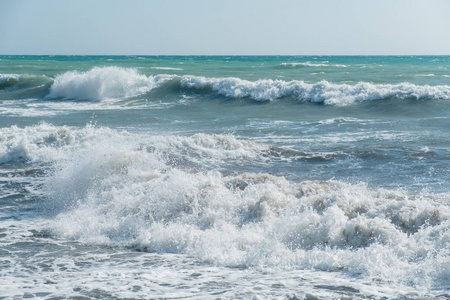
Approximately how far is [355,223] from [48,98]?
26072 millimetres

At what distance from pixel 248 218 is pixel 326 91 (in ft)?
59.5

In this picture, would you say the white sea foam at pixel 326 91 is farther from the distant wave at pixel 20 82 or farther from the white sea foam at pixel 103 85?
the distant wave at pixel 20 82

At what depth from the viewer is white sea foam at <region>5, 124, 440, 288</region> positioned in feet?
21.5

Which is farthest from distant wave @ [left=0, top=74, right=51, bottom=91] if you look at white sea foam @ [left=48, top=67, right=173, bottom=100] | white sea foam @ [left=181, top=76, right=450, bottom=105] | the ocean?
the ocean

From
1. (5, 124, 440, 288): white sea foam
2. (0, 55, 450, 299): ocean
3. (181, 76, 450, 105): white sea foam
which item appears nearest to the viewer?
(0, 55, 450, 299): ocean

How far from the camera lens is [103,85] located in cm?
3080

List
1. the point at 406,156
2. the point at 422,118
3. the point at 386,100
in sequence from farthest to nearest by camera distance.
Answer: the point at 386,100
the point at 422,118
the point at 406,156

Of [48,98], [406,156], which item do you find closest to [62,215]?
[406,156]

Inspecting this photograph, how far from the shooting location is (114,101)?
28328mm

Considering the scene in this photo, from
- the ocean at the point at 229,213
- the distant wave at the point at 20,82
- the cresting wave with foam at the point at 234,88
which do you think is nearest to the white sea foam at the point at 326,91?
the cresting wave with foam at the point at 234,88

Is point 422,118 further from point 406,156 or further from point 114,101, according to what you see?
point 114,101

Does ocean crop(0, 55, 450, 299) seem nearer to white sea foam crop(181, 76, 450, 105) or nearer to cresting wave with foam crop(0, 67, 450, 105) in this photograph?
white sea foam crop(181, 76, 450, 105)

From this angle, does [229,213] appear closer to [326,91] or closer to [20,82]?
[326,91]

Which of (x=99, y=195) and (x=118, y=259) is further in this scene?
(x=99, y=195)
